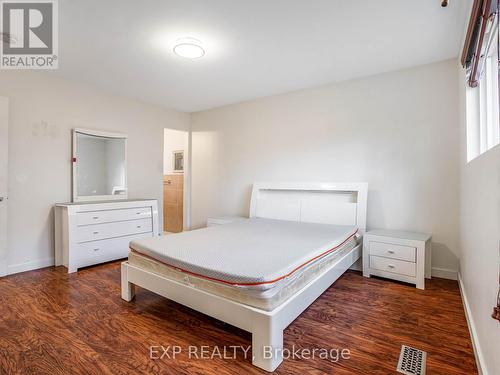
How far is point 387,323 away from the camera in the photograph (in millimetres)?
2014

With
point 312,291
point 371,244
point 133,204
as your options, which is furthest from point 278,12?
point 133,204

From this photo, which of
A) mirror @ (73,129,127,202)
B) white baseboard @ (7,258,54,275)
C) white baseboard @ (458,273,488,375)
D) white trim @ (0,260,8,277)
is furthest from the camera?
mirror @ (73,129,127,202)

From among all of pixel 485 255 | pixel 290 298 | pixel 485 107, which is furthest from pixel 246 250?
pixel 485 107

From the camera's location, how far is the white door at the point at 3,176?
2.94 metres

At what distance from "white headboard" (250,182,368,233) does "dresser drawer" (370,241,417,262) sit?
309mm

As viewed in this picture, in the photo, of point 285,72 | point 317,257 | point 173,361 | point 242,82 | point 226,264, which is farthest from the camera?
point 242,82

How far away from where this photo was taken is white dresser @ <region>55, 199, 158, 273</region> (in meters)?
3.19

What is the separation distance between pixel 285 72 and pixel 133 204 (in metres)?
2.76

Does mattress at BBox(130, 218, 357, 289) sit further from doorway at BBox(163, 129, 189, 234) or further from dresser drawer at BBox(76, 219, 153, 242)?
doorway at BBox(163, 129, 189, 234)

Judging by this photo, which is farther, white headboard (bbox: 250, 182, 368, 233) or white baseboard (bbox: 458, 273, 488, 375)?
white headboard (bbox: 250, 182, 368, 233)

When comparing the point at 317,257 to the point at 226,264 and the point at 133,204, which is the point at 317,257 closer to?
the point at 226,264

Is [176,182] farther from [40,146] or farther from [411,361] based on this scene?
[411,361]

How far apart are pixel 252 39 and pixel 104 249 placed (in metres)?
3.14

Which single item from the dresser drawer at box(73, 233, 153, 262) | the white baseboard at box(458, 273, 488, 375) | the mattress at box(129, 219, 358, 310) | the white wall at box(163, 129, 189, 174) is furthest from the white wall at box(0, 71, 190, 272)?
the white baseboard at box(458, 273, 488, 375)
